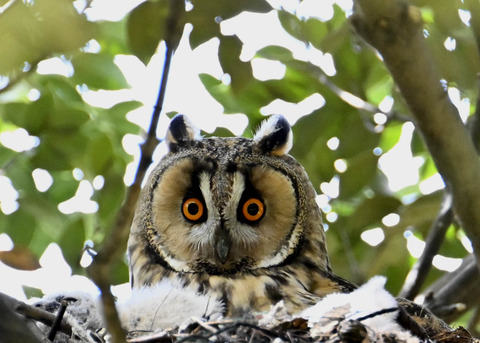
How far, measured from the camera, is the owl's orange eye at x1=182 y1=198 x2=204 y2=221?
3.07 meters

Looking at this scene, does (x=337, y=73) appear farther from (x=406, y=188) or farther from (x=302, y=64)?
(x=406, y=188)

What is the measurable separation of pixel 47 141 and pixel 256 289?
1246 millimetres

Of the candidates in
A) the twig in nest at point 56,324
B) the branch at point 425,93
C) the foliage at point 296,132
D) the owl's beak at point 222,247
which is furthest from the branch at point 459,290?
the twig in nest at point 56,324

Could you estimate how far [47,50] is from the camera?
7.04ft

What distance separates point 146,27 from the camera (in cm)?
269

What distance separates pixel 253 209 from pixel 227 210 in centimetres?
14

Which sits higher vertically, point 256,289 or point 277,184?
point 277,184

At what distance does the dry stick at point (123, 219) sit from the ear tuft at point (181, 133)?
5.87ft

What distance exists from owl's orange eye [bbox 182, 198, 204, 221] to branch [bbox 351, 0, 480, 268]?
3.04 ft

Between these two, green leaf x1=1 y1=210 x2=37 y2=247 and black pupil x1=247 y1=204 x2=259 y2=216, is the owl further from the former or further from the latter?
green leaf x1=1 y1=210 x2=37 y2=247

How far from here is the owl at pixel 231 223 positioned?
2963 mm

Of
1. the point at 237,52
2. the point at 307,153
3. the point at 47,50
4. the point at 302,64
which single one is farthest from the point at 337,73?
the point at 47,50

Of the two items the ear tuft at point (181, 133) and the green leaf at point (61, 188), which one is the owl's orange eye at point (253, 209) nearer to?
the ear tuft at point (181, 133)

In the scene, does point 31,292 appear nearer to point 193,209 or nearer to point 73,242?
point 73,242
